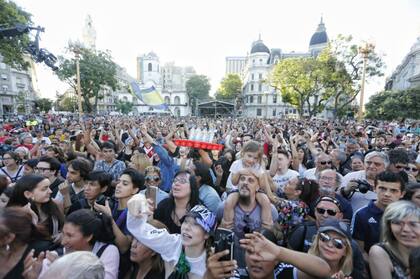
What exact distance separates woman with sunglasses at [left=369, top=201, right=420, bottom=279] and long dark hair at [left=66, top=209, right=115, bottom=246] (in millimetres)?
2285

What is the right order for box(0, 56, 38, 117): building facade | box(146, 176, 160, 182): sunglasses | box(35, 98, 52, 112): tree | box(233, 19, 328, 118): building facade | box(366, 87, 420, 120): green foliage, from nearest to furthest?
box(146, 176, 160, 182): sunglasses → box(366, 87, 420, 120): green foliage → box(0, 56, 38, 117): building facade → box(35, 98, 52, 112): tree → box(233, 19, 328, 118): building facade

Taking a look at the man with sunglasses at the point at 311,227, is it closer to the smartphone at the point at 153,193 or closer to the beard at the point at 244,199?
the beard at the point at 244,199

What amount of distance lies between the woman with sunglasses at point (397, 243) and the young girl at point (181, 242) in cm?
138

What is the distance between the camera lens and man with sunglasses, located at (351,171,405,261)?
2.80m

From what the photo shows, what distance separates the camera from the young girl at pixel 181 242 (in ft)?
6.82

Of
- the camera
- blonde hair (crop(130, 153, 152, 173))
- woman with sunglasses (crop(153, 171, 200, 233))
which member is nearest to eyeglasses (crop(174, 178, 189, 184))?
woman with sunglasses (crop(153, 171, 200, 233))

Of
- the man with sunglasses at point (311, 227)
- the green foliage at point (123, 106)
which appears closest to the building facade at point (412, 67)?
the man with sunglasses at point (311, 227)

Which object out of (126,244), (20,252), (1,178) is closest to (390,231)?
(126,244)

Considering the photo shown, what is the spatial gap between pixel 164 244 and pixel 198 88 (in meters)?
90.4

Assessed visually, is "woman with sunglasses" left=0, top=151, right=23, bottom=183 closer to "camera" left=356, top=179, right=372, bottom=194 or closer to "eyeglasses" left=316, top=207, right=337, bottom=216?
"eyeglasses" left=316, top=207, right=337, bottom=216

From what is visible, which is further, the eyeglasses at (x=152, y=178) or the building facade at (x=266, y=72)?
the building facade at (x=266, y=72)

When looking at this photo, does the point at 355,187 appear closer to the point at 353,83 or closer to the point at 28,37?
the point at 28,37

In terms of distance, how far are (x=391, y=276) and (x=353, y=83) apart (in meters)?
32.4

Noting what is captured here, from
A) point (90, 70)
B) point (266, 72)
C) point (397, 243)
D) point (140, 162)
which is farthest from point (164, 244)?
point (266, 72)
